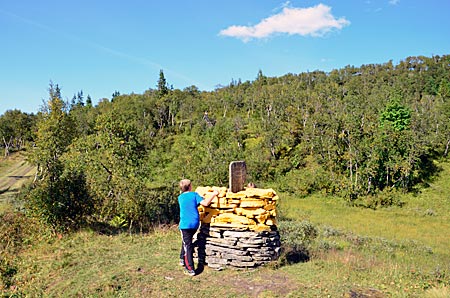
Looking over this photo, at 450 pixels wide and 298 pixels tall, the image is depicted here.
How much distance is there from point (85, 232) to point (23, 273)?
12.0ft

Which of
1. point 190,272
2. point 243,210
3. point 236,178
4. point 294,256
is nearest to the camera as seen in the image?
point 190,272

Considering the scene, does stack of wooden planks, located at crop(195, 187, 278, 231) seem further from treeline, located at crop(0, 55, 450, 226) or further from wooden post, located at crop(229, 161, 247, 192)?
treeline, located at crop(0, 55, 450, 226)

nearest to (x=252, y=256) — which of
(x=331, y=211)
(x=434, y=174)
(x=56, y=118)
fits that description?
(x=56, y=118)

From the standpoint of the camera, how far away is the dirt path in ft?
131

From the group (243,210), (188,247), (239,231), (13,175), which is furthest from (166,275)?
(13,175)

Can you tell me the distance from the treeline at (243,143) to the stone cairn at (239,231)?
6.91 m

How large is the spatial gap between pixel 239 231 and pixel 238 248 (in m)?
0.45

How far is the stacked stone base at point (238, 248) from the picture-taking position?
9.29m

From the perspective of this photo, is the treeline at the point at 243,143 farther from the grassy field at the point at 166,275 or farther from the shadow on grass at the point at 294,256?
the shadow on grass at the point at 294,256

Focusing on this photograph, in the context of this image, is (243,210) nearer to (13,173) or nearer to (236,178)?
(236,178)

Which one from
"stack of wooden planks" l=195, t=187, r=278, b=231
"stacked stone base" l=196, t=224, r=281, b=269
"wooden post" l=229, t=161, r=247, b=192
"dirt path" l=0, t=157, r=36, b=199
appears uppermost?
"wooden post" l=229, t=161, r=247, b=192

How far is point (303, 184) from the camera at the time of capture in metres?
41.6

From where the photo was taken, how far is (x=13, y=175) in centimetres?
5022

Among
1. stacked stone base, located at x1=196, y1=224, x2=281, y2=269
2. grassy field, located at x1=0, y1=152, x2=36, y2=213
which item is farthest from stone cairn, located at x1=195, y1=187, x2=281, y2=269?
grassy field, located at x1=0, y1=152, x2=36, y2=213
